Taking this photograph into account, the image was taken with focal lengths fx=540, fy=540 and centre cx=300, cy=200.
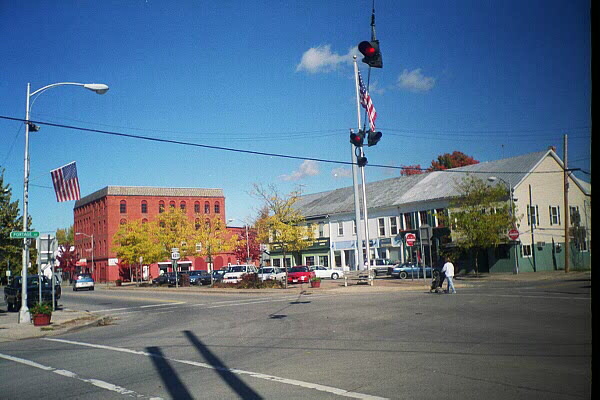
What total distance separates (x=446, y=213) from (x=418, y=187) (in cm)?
716

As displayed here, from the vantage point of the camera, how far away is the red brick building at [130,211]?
8344 cm

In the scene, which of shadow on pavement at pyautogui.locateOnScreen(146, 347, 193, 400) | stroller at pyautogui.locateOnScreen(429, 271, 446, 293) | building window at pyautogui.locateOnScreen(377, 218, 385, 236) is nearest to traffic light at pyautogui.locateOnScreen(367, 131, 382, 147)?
stroller at pyautogui.locateOnScreen(429, 271, 446, 293)

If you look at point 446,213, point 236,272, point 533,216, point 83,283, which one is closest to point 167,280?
point 236,272

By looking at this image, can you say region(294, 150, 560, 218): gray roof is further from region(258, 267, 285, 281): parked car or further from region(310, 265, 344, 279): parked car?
region(258, 267, 285, 281): parked car

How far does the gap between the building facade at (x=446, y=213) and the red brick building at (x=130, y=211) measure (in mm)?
26309

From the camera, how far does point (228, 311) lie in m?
21.8

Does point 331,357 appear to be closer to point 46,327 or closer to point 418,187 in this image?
point 46,327

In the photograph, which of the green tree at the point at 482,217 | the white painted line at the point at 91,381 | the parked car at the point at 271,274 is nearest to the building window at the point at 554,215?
the green tree at the point at 482,217

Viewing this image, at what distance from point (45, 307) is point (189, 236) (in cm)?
3708

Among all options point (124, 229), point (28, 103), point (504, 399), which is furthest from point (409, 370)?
point (124, 229)

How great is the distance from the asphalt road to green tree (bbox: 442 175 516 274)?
2127 cm

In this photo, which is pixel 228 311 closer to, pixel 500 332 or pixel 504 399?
pixel 500 332

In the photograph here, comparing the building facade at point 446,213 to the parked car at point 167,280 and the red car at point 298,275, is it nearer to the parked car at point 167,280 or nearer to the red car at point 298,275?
the red car at point 298,275

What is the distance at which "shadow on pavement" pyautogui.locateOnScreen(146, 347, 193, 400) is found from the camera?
7.81 metres
